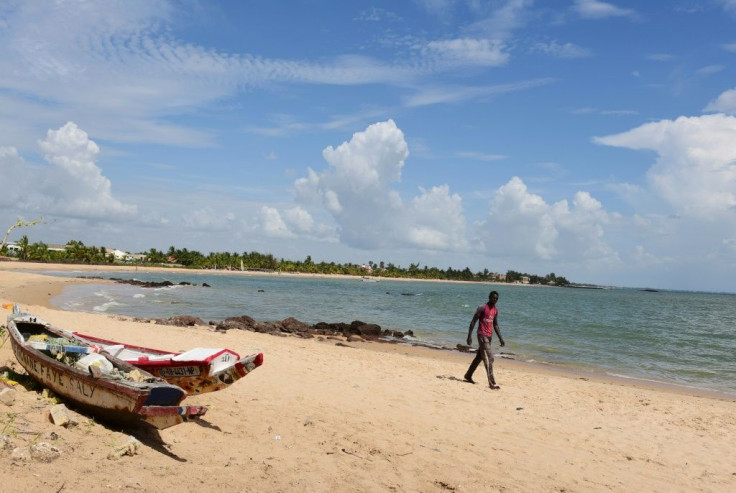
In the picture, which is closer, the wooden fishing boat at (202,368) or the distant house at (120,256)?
the wooden fishing boat at (202,368)

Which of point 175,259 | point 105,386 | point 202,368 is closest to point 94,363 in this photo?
point 105,386

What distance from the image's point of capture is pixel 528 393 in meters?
12.1

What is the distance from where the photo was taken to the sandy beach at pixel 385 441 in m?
5.47

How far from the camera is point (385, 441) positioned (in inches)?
294

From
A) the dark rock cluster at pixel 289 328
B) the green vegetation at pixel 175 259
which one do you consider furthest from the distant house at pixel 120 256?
the dark rock cluster at pixel 289 328

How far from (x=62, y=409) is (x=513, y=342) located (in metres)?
22.6

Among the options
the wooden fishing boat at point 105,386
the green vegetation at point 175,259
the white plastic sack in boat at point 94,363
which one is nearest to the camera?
the wooden fishing boat at point 105,386

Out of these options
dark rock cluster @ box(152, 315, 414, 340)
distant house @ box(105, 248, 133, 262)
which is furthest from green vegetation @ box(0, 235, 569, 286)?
dark rock cluster @ box(152, 315, 414, 340)

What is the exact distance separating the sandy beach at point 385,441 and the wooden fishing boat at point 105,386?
253 mm

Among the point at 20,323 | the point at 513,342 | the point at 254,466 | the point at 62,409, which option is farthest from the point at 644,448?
the point at 513,342

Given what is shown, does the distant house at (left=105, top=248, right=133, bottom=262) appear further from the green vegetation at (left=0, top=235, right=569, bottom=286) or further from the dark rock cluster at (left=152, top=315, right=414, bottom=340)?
the dark rock cluster at (left=152, top=315, right=414, bottom=340)

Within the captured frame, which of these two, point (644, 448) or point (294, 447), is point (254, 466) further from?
point (644, 448)

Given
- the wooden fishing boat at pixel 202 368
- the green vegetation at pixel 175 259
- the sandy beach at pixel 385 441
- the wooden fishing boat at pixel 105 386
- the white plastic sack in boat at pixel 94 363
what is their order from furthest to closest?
the green vegetation at pixel 175 259 → the wooden fishing boat at pixel 202 368 → the white plastic sack in boat at pixel 94 363 → the wooden fishing boat at pixel 105 386 → the sandy beach at pixel 385 441

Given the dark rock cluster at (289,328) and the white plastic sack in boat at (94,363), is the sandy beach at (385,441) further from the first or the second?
the dark rock cluster at (289,328)
